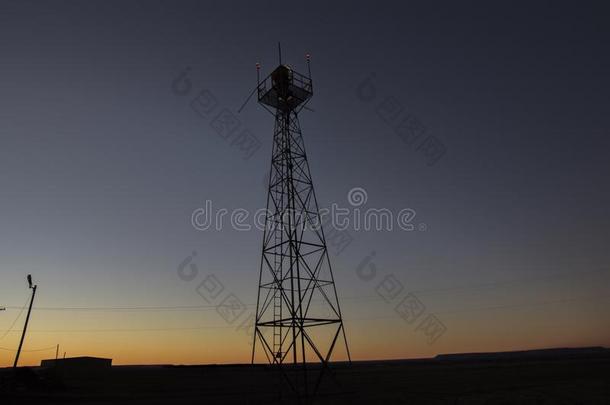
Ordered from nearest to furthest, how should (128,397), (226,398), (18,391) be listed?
(226,398) < (128,397) < (18,391)

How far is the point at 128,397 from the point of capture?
101 feet

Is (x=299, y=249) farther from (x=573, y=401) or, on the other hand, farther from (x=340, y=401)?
(x=573, y=401)

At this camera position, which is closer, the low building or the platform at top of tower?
the platform at top of tower

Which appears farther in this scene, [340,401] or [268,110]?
[268,110]

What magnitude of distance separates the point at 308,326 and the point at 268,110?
49.5 ft

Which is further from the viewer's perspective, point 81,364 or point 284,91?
point 81,364

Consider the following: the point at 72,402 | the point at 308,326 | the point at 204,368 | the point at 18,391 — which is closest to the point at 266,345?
the point at 308,326

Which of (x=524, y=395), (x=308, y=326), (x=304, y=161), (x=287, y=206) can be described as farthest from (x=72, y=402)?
(x=524, y=395)

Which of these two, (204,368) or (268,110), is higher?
(268,110)

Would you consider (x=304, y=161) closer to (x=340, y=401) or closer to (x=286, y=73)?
(x=286, y=73)

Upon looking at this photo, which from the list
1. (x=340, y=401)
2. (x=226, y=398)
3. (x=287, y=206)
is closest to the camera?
(x=340, y=401)

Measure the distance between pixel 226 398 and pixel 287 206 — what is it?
13755 mm

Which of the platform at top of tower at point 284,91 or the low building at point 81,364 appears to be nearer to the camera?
the platform at top of tower at point 284,91

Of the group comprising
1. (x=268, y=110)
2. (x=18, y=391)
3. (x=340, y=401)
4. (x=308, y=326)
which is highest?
(x=268, y=110)
